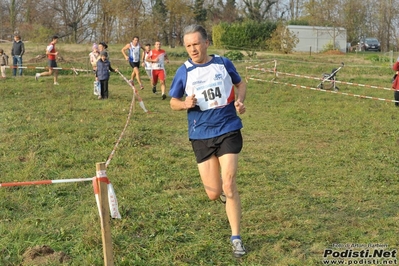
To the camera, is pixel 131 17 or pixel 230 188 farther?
pixel 131 17

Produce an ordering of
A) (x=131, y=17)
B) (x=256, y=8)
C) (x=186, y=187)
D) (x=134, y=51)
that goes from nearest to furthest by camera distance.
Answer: (x=186, y=187)
(x=134, y=51)
(x=131, y=17)
(x=256, y=8)

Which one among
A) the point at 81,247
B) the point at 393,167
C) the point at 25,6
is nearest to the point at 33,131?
the point at 81,247

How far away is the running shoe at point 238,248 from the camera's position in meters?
4.41

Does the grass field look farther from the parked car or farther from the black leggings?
the parked car

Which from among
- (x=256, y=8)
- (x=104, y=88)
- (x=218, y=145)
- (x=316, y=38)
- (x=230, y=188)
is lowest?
(x=230, y=188)

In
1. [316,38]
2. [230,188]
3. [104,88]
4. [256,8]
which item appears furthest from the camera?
[256,8]

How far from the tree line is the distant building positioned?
760mm

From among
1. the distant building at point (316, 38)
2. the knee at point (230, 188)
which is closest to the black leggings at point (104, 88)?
the knee at point (230, 188)

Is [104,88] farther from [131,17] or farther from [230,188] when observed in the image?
[131,17]

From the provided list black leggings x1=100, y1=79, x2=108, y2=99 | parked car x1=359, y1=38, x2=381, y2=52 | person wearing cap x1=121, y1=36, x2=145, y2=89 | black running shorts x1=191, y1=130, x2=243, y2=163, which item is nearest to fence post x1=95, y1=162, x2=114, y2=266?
black running shorts x1=191, y1=130, x2=243, y2=163

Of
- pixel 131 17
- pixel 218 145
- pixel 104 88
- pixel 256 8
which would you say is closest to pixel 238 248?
pixel 218 145

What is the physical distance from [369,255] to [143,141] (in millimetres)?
5428

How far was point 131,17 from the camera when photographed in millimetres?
39906

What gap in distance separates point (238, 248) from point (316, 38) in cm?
4519
